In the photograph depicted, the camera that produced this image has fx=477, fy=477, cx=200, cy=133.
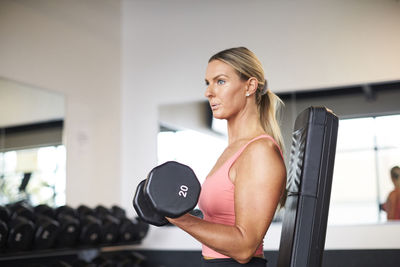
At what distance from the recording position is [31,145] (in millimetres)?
3625

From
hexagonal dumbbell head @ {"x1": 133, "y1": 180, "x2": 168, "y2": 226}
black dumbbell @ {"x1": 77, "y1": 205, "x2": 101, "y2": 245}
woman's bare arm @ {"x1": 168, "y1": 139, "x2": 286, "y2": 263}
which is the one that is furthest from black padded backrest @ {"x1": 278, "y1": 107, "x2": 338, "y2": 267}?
black dumbbell @ {"x1": 77, "y1": 205, "x2": 101, "y2": 245}

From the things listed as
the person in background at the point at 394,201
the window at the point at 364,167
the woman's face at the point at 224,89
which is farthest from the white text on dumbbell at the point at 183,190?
the person in background at the point at 394,201

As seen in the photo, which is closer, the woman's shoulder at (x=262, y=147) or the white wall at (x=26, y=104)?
the woman's shoulder at (x=262, y=147)

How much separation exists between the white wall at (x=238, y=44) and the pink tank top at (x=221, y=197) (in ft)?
9.03

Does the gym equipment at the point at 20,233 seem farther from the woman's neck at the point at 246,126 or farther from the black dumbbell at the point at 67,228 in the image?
the woman's neck at the point at 246,126

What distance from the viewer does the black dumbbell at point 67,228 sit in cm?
320

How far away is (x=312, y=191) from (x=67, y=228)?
2.51 meters

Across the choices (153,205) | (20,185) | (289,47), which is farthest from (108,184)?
(153,205)

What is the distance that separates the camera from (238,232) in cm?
110

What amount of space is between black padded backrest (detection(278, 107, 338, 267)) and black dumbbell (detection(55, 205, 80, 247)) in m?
2.38

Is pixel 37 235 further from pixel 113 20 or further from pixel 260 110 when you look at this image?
pixel 113 20

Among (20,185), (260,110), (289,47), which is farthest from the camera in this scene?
(289,47)

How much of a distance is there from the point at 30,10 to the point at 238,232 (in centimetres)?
331

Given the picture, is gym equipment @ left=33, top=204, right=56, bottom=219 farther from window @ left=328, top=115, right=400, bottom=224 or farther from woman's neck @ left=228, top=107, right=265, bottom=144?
woman's neck @ left=228, top=107, right=265, bottom=144
